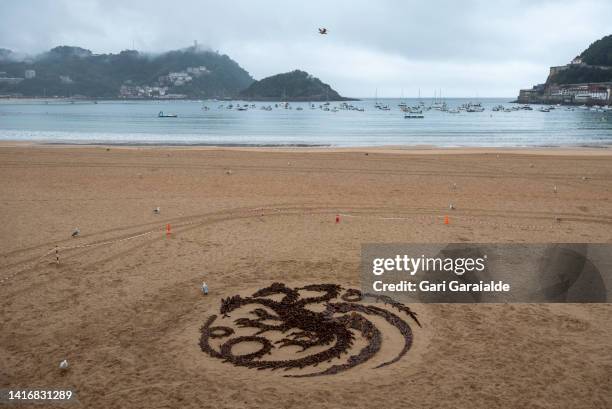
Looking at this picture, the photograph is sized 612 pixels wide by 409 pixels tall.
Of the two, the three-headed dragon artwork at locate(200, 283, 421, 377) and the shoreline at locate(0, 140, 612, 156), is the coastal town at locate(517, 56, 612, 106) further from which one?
the three-headed dragon artwork at locate(200, 283, 421, 377)

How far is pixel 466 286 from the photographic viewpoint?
34.6ft

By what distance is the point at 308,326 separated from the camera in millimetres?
8703

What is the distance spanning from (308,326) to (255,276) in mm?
2827

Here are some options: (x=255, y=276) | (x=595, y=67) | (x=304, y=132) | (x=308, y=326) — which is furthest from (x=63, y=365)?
(x=595, y=67)

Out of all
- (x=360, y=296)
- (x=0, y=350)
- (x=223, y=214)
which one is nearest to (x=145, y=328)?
(x=0, y=350)

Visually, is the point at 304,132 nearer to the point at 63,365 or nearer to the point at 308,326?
the point at 308,326

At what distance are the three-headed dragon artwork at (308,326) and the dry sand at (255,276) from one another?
30 cm

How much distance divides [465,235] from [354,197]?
20.7 feet

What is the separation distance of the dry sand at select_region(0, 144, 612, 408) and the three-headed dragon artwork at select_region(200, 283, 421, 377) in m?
0.30

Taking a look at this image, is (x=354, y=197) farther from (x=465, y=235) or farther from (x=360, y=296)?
(x=360, y=296)

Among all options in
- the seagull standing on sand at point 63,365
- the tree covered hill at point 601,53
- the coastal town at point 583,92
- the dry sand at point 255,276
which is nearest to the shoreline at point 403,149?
the dry sand at point 255,276

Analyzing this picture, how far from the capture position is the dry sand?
6.77m

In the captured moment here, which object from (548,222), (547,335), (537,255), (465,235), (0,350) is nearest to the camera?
(0,350)

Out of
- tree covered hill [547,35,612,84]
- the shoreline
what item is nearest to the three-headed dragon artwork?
the shoreline
